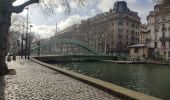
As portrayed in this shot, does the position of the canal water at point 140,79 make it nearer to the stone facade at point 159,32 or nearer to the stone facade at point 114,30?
the stone facade at point 159,32

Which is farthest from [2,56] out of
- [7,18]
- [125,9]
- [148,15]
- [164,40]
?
[125,9]

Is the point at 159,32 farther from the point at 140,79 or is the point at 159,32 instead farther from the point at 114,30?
the point at 140,79

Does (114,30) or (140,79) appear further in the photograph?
(114,30)

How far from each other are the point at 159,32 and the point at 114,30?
35.8 metres

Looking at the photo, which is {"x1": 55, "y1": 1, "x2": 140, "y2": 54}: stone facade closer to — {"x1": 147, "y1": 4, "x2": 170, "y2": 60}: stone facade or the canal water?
{"x1": 147, "y1": 4, "x2": 170, "y2": 60}: stone facade

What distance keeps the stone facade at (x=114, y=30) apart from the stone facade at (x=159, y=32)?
2439 centimetres

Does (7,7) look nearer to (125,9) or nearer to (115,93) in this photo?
(115,93)

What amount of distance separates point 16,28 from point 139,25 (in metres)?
69.7

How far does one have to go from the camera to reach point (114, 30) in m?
125

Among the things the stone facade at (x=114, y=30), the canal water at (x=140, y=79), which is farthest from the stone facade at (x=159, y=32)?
the canal water at (x=140, y=79)

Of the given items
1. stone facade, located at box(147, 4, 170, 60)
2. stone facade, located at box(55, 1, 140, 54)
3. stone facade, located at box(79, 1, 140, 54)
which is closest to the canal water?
stone facade, located at box(147, 4, 170, 60)

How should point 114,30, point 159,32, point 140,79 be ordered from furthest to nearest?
point 114,30, point 159,32, point 140,79

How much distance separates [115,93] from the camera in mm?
11531

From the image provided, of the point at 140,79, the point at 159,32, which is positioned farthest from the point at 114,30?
the point at 140,79
